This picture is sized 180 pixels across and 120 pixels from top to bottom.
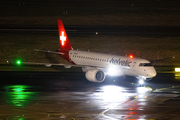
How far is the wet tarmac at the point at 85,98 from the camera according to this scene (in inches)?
1140

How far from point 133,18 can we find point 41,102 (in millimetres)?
62856

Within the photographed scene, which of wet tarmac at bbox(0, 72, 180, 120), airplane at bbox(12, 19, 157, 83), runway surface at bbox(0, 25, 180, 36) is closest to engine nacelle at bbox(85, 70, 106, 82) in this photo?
airplane at bbox(12, 19, 157, 83)

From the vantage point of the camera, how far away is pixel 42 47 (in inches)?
2965

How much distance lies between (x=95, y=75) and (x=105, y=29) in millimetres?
37677

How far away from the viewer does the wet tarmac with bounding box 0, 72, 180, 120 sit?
29.0 metres

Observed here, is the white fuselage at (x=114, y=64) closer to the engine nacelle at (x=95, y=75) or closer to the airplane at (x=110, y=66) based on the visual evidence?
the airplane at (x=110, y=66)

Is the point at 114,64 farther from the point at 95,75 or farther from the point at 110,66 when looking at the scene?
the point at 95,75

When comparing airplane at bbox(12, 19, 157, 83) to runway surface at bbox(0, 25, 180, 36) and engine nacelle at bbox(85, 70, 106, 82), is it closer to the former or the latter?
engine nacelle at bbox(85, 70, 106, 82)

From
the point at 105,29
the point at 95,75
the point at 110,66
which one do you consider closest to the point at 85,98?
the point at 95,75

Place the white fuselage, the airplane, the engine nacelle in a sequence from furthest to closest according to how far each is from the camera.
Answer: the engine nacelle
the airplane
the white fuselage

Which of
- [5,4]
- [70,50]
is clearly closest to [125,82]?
[70,50]

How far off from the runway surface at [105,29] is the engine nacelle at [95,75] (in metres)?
32.0

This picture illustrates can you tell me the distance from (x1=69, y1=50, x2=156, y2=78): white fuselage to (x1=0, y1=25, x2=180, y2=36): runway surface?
2549 centimetres

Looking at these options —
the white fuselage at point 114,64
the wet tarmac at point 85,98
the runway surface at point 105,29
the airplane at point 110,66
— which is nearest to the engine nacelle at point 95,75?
the airplane at point 110,66
